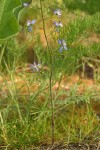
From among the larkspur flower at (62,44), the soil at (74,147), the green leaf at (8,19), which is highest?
the green leaf at (8,19)

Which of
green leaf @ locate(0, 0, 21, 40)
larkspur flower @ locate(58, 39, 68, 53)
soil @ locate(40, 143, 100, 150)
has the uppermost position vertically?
green leaf @ locate(0, 0, 21, 40)

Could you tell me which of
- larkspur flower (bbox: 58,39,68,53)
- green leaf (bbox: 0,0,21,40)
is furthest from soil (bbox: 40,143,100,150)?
green leaf (bbox: 0,0,21,40)

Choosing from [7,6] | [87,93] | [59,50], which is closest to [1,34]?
[7,6]

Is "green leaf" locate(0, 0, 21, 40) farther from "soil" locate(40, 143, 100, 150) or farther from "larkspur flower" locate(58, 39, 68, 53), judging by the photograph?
"soil" locate(40, 143, 100, 150)

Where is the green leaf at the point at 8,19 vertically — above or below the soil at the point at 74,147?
above

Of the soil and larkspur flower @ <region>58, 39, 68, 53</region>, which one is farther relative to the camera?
the soil

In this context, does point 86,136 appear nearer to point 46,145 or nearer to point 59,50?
point 46,145

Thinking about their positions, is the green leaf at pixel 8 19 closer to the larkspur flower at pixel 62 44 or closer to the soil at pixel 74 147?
the larkspur flower at pixel 62 44

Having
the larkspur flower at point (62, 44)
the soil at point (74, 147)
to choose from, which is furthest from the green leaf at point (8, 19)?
the soil at point (74, 147)

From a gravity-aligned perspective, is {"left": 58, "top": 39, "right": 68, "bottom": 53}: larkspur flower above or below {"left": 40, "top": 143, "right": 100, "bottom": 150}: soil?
above

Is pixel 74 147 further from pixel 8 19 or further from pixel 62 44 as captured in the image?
pixel 8 19
